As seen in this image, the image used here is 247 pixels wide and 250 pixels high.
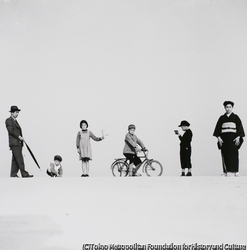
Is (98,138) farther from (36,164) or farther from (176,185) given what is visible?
(176,185)

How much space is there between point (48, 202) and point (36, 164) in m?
3.33

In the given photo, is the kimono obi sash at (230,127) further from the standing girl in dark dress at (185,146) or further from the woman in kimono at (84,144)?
the woman in kimono at (84,144)

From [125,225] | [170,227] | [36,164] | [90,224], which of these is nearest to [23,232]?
[90,224]

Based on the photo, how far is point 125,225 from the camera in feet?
16.9

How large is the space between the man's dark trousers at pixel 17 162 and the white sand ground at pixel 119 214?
158 cm

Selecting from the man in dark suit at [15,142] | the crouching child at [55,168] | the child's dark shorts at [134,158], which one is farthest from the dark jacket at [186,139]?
the man in dark suit at [15,142]

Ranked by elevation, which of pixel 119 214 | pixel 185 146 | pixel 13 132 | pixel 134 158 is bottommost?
pixel 119 214

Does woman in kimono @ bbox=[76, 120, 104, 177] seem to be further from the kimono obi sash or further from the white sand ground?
the kimono obi sash

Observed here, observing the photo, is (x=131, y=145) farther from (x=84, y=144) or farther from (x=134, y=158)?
(x=84, y=144)

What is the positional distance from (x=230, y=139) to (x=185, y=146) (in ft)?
3.59

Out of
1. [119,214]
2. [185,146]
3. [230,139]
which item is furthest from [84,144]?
[119,214]

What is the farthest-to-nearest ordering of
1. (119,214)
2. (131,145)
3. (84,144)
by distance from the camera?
1. (131,145)
2. (84,144)
3. (119,214)

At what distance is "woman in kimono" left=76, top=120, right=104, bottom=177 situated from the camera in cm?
982

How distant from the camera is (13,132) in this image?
29.5ft
